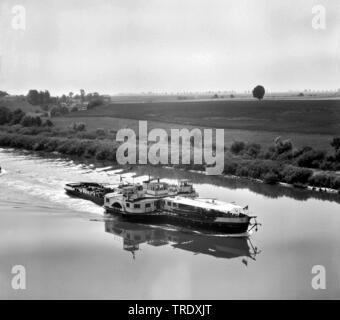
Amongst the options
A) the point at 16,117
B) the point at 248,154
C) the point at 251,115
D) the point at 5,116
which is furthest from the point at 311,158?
the point at 5,116

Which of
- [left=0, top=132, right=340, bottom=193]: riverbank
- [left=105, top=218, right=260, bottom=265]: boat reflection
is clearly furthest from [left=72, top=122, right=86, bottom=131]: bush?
[left=105, top=218, right=260, bottom=265]: boat reflection

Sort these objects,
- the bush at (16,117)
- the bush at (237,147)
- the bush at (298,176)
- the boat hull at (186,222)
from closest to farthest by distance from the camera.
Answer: the boat hull at (186,222) → the bush at (298,176) → the bush at (237,147) → the bush at (16,117)

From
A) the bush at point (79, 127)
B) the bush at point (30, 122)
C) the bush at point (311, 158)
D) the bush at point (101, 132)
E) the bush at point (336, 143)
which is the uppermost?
the bush at point (30, 122)

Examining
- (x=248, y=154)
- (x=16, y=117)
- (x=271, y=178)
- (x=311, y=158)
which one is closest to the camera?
(x=271, y=178)

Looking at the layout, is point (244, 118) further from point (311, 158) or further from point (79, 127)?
point (311, 158)

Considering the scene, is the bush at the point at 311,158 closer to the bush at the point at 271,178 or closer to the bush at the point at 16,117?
the bush at the point at 271,178

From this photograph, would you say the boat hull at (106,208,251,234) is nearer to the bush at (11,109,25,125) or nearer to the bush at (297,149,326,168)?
the bush at (297,149,326,168)

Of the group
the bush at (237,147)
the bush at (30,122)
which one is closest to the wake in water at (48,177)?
the bush at (237,147)

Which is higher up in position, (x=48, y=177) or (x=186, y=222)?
(x=48, y=177)
